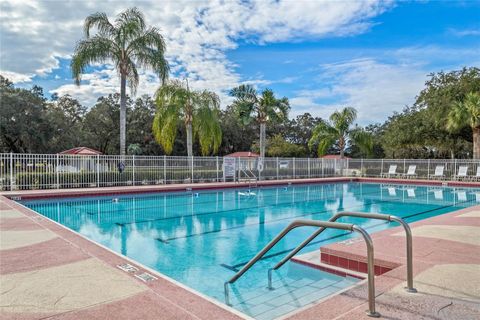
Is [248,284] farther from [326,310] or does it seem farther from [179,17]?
[179,17]

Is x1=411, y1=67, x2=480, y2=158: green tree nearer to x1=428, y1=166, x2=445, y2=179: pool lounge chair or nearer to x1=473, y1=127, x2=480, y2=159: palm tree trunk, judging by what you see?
x1=473, y1=127, x2=480, y2=159: palm tree trunk

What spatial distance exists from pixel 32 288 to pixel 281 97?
22702mm

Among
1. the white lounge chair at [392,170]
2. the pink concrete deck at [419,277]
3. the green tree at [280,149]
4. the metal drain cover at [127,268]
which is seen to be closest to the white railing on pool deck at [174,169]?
the white lounge chair at [392,170]

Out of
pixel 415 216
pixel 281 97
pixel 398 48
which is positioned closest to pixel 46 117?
pixel 281 97

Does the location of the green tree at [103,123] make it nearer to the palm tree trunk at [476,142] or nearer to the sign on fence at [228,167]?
the sign on fence at [228,167]

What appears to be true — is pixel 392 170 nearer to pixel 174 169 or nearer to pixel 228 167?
pixel 228 167

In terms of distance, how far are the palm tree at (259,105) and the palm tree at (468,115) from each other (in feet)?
33.7

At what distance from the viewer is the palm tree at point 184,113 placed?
65.4ft

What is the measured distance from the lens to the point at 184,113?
21.2 m

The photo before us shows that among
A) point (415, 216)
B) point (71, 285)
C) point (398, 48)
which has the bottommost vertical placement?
point (415, 216)

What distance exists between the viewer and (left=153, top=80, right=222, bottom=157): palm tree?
19938mm

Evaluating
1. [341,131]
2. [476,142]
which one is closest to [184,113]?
[341,131]

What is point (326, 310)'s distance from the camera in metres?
2.91

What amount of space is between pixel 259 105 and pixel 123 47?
1019cm
